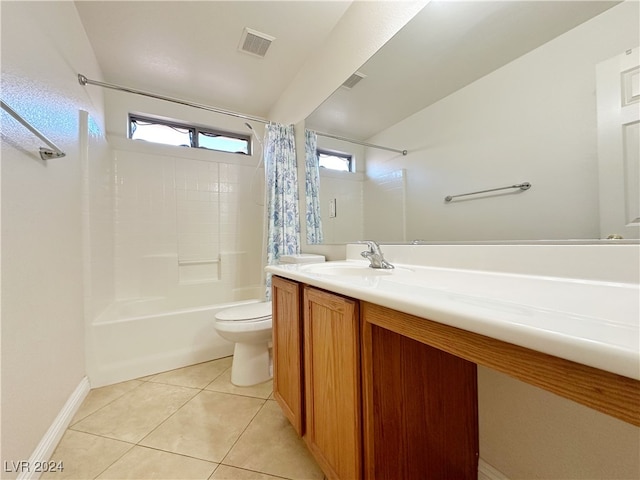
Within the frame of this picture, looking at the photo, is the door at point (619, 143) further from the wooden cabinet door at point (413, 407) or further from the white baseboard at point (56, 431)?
the white baseboard at point (56, 431)

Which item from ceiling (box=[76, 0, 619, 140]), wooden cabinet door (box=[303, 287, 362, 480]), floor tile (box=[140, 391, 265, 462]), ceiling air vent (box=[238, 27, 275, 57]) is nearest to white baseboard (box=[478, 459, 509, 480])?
wooden cabinet door (box=[303, 287, 362, 480])

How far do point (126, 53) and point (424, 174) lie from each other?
232 centimetres

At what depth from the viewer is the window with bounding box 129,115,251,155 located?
2418 mm

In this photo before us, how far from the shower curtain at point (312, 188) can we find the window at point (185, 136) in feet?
3.94

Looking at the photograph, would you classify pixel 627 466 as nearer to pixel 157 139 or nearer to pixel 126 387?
pixel 126 387

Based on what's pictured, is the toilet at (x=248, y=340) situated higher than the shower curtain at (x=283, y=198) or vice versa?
the shower curtain at (x=283, y=198)

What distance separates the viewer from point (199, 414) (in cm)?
132

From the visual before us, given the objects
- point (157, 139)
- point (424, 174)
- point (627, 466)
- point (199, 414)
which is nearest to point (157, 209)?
point (157, 139)

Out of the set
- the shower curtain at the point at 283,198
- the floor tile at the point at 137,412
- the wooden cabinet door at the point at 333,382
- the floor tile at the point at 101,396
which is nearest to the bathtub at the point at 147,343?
the floor tile at the point at 101,396

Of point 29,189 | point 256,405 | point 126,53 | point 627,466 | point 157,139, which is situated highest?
point 126,53

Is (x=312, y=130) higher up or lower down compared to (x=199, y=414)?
higher up

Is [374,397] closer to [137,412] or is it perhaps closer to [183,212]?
[137,412]

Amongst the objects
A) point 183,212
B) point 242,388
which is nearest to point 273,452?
point 242,388

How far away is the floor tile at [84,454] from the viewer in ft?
3.20
